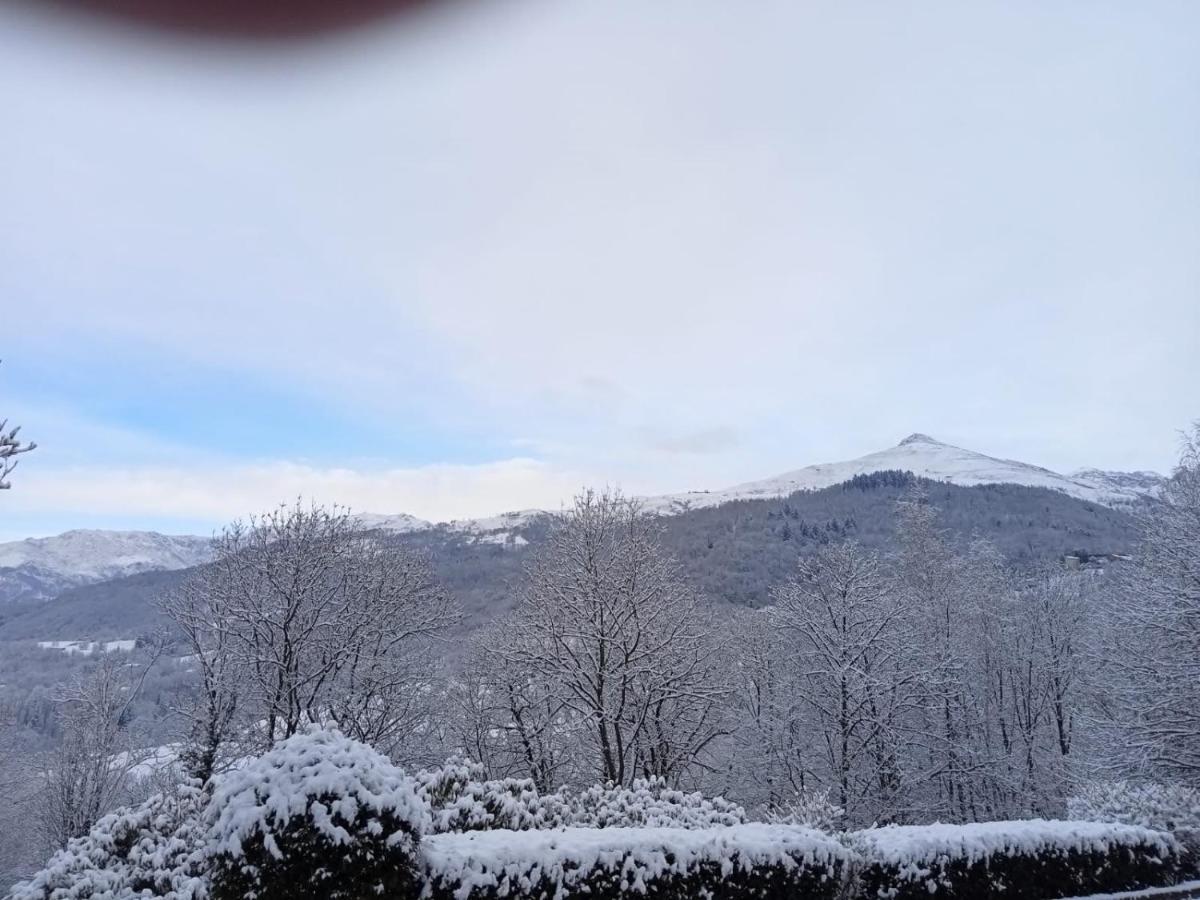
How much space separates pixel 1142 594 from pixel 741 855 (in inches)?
768

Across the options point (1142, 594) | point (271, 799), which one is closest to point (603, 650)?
point (271, 799)

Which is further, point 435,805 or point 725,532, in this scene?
point 725,532

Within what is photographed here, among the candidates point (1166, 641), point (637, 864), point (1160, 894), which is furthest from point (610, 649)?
point (1166, 641)

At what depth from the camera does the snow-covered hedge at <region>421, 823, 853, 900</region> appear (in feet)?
20.1

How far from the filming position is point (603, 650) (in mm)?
19094

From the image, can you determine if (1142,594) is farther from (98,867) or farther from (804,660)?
(98,867)

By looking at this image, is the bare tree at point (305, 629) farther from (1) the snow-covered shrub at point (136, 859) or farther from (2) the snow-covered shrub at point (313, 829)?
(2) the snow-covered shrub at point (313, 829)

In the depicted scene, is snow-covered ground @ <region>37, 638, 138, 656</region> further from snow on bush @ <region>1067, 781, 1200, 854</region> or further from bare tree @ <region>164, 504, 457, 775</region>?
snow on bush @ <region>1067, 781, 1200, 854</region>

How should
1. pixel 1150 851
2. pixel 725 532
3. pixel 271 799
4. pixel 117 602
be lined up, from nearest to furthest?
1. pixel 271 799
2. pixel 1150 851
3. pixel 725 532
4. pixel 117 602

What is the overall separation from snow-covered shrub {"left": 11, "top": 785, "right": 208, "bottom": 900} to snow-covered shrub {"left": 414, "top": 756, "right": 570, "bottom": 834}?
2570 millimetres

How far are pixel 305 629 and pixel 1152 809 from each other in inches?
758

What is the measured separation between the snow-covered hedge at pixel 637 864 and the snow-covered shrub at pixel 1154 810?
8862 mm

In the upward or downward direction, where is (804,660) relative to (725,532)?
downward

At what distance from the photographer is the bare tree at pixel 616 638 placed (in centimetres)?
1908
